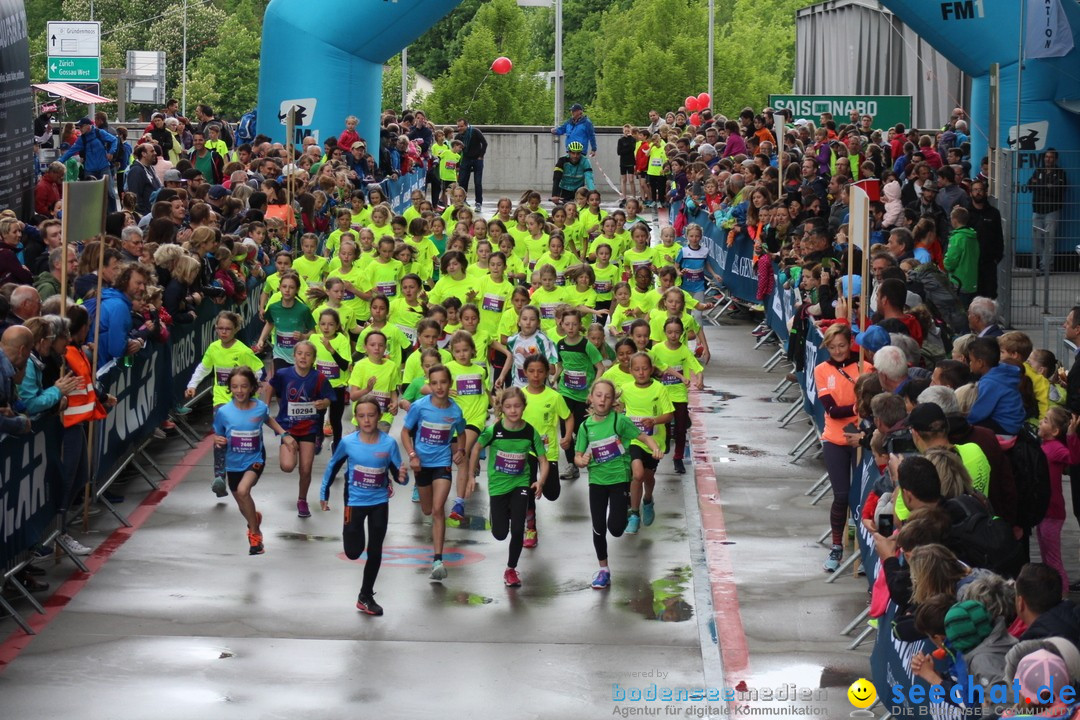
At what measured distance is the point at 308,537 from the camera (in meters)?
12.9

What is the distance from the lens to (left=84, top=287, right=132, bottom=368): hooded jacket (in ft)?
44.0

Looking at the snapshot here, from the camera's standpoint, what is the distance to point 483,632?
419 inches

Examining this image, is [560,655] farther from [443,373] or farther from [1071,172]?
[1071,172]

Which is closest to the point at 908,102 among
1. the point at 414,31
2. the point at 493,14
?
the point at 414,31

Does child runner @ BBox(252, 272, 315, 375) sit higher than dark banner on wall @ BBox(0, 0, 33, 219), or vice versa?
dark banner on wall @ BBox(0, 0, 33, 219)

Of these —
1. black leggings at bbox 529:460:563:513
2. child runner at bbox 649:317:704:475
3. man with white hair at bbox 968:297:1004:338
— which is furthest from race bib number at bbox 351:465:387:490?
man with white hair at bbox 968:297:1004:338

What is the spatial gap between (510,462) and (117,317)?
395 cm

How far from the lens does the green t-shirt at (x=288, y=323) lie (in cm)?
1535

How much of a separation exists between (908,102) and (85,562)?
23.6 m

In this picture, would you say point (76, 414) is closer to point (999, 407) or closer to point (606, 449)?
point (606, 449)

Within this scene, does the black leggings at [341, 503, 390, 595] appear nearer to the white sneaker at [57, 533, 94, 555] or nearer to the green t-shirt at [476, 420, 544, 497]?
the green t-shirt at [476, 420, 544, 497]

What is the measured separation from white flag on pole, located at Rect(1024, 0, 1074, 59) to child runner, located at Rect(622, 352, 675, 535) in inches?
409

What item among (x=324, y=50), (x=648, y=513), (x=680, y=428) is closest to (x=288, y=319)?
(x=680, y=428)

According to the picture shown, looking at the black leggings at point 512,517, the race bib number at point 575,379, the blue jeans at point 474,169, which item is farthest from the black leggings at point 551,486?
the blue jeans at point 474,169
